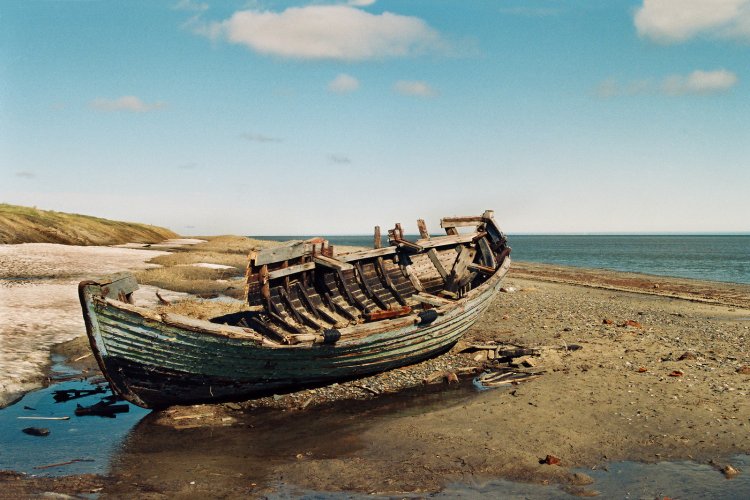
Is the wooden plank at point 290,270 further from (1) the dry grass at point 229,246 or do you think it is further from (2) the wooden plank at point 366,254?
(1) the dry grass at point 229,246

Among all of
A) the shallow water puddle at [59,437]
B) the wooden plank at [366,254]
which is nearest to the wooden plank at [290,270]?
the wooden plank at [366,254]

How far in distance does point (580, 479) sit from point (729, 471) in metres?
2.29

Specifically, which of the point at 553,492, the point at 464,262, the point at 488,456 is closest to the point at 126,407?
the point at 488,456

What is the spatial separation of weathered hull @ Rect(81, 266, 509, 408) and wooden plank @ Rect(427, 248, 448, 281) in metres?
6.86

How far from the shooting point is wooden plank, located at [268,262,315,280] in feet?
44.5

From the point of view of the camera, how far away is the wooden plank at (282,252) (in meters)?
12.9

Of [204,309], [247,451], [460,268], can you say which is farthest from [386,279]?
[247,451]

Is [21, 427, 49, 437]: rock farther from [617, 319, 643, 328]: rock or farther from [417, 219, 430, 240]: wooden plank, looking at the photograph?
[617, 319, 643, 328]: rock

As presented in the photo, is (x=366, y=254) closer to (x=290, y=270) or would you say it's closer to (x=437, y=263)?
(x=437, y=263)

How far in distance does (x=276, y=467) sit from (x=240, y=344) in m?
2.59

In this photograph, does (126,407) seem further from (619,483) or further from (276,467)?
(619,483)

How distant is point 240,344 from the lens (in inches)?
396

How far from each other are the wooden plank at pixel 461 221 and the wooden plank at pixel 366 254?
375cm

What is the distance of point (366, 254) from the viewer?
17203 mm
